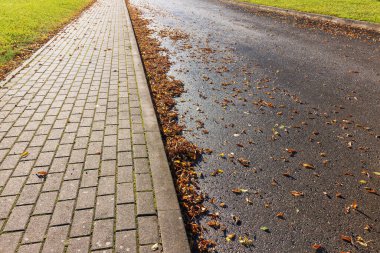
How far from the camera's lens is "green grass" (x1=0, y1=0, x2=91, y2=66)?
9225 mm

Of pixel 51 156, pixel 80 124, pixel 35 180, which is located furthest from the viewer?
pixel 80 124

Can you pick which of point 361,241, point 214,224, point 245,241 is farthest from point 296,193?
point 214,224

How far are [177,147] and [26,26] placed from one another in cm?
1110

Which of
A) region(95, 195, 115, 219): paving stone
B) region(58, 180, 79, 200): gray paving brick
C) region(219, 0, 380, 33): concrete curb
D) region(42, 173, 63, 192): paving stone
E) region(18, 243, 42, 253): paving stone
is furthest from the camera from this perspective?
region(219, 0, 380, 33): concrete curb

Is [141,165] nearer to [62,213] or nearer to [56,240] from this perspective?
[62,213]

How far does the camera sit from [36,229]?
8.94ft

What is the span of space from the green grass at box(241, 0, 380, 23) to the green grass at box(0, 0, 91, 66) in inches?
506

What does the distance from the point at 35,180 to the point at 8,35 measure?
9262 mm

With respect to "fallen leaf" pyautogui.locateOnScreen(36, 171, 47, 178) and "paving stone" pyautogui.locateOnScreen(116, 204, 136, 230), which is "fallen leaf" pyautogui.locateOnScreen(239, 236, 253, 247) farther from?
"fallen leaf" pyautogui.locateOnScreen(36, 171, 47, 178)

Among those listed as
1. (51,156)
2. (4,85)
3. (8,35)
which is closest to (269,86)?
(51,156)

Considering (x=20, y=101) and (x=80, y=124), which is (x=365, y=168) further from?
(x=20, y=101)

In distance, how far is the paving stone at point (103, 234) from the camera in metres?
2.57

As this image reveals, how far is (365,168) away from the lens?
3.81 meters

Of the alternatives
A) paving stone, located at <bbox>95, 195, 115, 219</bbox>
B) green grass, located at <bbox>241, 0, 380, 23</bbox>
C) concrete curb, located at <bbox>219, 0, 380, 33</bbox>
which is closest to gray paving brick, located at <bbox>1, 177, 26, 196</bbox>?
paving stone, located at <bbox>95, 195, 115, 219</bbox>
